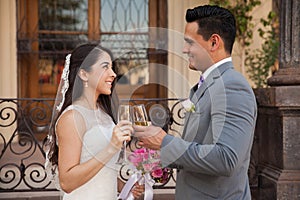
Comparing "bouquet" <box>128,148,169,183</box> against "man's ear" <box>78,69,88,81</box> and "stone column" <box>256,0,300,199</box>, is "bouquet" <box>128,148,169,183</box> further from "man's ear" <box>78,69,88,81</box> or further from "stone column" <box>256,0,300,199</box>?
"stone column" <box>256,0,300,199</box>

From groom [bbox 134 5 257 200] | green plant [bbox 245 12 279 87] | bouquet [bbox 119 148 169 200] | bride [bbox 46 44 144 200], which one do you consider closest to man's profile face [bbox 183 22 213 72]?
groom [bbox 134 5 257 200]

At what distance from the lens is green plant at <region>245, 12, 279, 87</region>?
7629mm

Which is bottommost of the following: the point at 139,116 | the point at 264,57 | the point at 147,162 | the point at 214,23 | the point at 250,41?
the point at 147,162

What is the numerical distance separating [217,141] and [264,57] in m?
6.12

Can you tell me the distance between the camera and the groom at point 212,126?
192 cm

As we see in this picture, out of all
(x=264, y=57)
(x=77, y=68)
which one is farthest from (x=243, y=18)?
(x=77, y=68)

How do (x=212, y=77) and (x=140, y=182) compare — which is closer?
(x=212, y=77)

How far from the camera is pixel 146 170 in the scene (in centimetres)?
237

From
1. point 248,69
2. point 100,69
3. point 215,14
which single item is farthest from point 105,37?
point 215,14

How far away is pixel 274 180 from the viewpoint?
429 centimetres

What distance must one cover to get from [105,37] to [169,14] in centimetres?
115

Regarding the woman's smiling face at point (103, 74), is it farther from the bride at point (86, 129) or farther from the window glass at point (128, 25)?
the window glass at point (128, 25)

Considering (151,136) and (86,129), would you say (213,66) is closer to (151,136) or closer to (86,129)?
(151,136)

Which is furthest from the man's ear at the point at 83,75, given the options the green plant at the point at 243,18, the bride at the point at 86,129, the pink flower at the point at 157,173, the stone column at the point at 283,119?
the green plant at the point at 243,18
